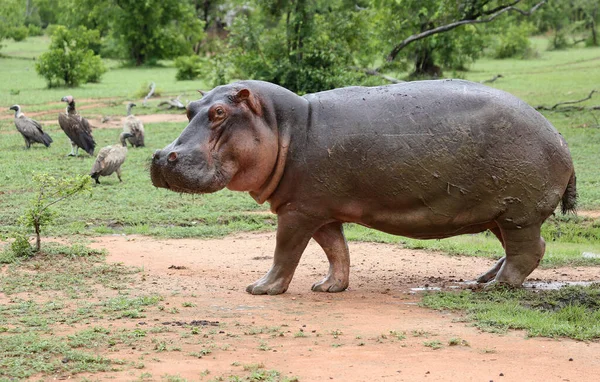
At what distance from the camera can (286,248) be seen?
7270 millimetres

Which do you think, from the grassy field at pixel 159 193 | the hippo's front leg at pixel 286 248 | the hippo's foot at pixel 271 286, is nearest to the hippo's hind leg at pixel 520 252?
the hippo's front leg at pixel 286 248

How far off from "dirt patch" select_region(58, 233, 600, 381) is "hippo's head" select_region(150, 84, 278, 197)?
965 millimetres

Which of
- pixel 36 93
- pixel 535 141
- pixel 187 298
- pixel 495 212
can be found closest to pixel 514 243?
pixel 495 212

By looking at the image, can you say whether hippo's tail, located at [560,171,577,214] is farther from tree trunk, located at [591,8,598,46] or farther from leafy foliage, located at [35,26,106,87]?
tree trunk, located at [591,8,598,46]

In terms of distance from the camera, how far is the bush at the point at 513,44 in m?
38.6

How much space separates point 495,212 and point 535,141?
0.65 metres

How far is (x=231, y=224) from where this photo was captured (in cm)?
1115

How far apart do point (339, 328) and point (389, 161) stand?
61.1 inches

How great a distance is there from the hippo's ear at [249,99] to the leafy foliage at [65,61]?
866 inches

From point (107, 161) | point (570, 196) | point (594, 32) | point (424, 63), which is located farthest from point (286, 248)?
point (594, 32)

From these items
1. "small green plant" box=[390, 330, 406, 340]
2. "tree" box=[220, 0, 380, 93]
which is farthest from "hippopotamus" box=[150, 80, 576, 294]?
"tree" box=[220, 0, 380, 93]

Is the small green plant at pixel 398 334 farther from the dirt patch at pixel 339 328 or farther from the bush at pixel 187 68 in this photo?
the bush at pixel 187 68

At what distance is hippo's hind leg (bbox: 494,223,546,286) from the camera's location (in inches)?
285

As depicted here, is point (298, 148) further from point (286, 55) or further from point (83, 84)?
point (83, 84)
